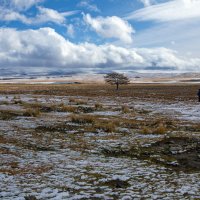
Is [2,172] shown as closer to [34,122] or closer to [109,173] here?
[109,173]

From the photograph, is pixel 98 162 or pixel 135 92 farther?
pixel 135 92

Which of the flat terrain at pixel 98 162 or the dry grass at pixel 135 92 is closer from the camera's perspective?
the flat terrain at pixel 98 162

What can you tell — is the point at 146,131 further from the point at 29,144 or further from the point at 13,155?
the point at 13,155

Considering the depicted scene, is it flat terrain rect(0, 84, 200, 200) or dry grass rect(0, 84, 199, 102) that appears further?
dry grass rect(0, 84, 199, 102)

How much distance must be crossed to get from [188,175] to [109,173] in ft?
8.60

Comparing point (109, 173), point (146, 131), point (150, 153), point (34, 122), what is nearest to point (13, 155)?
point (109, 173)

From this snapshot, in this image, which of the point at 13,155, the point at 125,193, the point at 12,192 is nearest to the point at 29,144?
the point at 13,155

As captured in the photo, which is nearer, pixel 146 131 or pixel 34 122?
pixel 146 131

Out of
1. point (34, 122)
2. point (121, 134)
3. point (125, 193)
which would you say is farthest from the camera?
point (34, 122)

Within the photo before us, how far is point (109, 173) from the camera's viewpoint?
38.0ft

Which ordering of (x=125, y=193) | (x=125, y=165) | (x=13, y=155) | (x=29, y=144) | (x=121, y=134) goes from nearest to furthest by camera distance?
(x=125, y=193), (x=125, y=165), (x=13, y=155), (x=29, y=144), (x=121, y=134)

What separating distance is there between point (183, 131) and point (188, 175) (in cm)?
941

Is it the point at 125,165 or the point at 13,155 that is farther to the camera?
the point at 13,155

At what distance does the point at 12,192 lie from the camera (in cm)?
954
